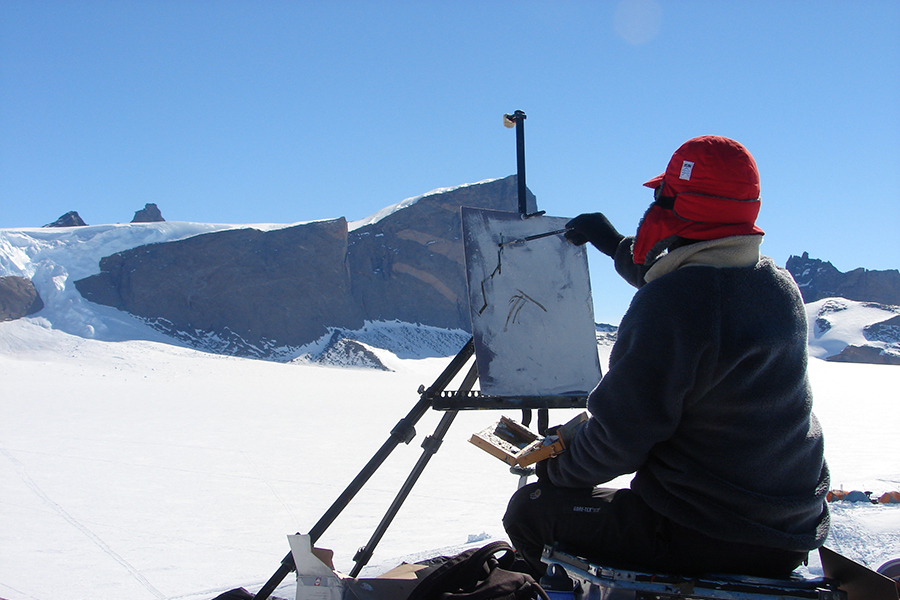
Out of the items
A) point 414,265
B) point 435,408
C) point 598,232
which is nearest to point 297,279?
point 414,265

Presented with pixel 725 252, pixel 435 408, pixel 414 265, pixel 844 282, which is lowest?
pixel 435 408

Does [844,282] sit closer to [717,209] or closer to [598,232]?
[598,232]

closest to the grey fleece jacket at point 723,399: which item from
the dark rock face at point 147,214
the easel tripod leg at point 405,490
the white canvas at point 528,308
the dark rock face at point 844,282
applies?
the white canvas at point 528,308

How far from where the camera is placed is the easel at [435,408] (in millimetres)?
2244

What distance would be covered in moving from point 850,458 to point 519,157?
6062mm

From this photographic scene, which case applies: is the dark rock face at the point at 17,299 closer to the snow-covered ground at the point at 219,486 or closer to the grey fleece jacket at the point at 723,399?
the snow-covered ground at the point at 219,486

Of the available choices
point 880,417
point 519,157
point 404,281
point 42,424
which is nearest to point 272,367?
point 42,424

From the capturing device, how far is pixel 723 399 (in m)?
1.26

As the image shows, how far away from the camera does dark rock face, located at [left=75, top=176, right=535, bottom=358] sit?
3959 centimetres

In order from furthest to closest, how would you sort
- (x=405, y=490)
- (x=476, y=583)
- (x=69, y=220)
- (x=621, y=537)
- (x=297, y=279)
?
(x=69, y=220) < (x=297, y=279) < (x=405, y=490) < (x=476, y=583) < (x=621, y=537)

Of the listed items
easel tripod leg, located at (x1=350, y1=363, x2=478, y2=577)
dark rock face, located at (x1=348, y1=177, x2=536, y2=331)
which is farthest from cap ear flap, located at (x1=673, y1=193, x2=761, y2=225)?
dark rock face, located at (x1=348, y1=177, x2=536, y2=331)

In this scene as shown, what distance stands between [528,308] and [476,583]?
1.37 m

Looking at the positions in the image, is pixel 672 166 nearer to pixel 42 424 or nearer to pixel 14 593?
pixel 14 593

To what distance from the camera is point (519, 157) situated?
8.88 feet
